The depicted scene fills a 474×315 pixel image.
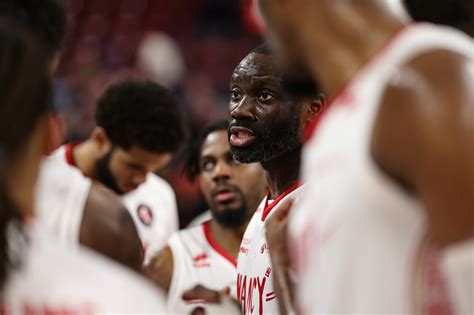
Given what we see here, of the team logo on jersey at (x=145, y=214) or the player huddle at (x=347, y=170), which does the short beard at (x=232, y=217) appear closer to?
the team logo on jersey at (x=145, y=214)

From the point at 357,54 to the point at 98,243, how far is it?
149 cm

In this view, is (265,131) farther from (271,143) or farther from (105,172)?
(105,172)

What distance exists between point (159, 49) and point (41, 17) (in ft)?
40.2

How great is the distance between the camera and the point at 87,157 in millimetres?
5758

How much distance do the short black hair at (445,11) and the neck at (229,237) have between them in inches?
150

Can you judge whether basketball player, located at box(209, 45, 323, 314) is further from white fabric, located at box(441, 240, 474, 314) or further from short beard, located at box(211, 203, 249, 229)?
white fabric, located at box(441, 240, 474, 314)

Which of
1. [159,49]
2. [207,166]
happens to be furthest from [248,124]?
[159,49]

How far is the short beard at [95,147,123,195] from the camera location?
19.1 feet

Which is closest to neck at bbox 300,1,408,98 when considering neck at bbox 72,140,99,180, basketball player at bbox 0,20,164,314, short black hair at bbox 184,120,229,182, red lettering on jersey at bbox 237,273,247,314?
basketball player at bbox 0,20,164,314

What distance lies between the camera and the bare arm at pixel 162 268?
5828mm

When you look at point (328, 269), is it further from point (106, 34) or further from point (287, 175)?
point (106, 34)

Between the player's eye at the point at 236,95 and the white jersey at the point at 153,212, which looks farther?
the white jersey at the point at 153,212

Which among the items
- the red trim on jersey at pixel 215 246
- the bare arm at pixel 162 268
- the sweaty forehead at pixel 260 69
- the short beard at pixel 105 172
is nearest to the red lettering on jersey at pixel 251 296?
the sweaty forehead at pixel 260 69

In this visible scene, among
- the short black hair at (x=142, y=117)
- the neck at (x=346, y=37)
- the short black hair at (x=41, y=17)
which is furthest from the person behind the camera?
the short black hair at (x=142, y=117)
